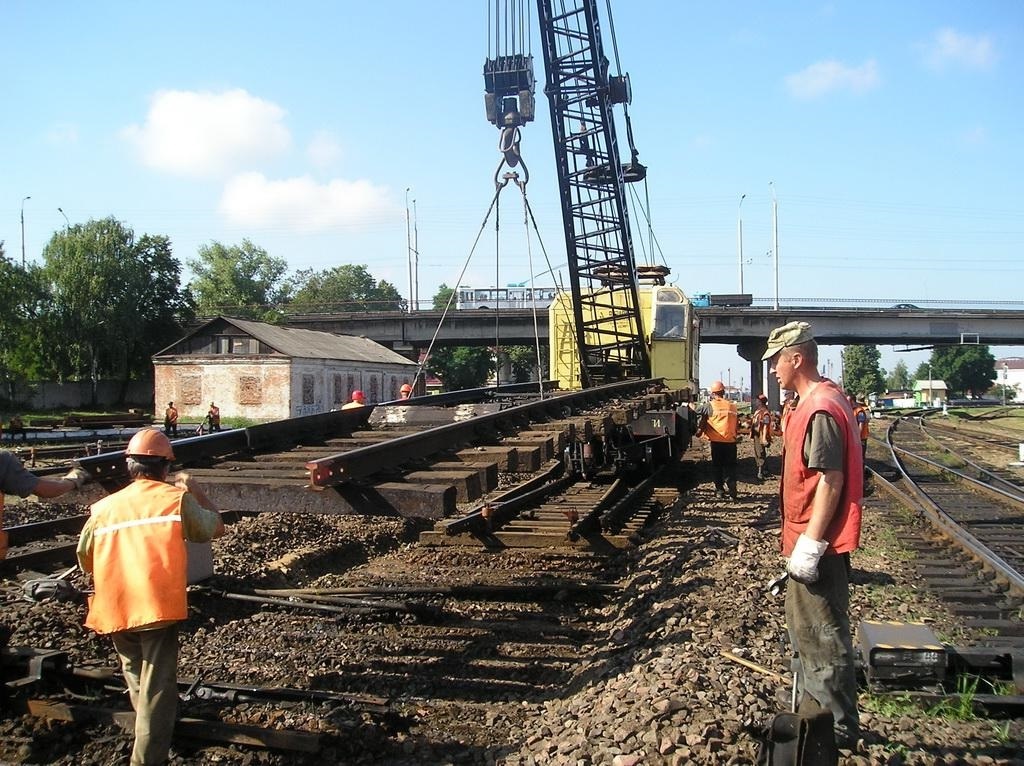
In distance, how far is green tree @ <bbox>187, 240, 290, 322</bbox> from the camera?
290 ft

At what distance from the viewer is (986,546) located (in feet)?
28.1

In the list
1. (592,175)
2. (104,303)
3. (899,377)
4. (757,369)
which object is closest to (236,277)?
(104,303)

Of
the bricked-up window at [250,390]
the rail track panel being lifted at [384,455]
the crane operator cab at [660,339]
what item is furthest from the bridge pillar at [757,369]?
the rail track panel being lifted at [384,455]

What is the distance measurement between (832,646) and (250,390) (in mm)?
36205

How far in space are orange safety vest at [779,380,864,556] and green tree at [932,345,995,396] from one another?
12382 cm

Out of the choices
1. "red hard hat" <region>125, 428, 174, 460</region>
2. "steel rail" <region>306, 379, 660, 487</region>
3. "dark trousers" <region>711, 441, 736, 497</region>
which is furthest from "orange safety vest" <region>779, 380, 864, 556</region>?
"dark trousers" <region>711, 441, 736, 497</region>

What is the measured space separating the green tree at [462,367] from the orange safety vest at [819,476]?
5868cm

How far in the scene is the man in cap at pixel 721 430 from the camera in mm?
11227

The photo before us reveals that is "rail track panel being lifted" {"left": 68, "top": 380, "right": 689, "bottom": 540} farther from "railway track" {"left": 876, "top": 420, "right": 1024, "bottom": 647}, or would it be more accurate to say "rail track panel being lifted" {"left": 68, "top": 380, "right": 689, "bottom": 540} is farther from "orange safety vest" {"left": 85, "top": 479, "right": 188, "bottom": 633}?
"railway track" {"left": 876, "top": 420, "right": 1024, "bottom": 647}

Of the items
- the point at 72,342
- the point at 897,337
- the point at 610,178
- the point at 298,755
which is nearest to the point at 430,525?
the point at 298,755

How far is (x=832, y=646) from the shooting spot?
3.40 metres

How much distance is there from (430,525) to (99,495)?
5126 mm

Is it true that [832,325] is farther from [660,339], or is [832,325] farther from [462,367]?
[660,339]

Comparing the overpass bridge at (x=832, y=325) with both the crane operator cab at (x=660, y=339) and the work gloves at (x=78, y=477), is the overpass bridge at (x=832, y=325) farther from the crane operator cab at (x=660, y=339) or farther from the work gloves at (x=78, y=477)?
the work gloves at (x=78, y=477)
